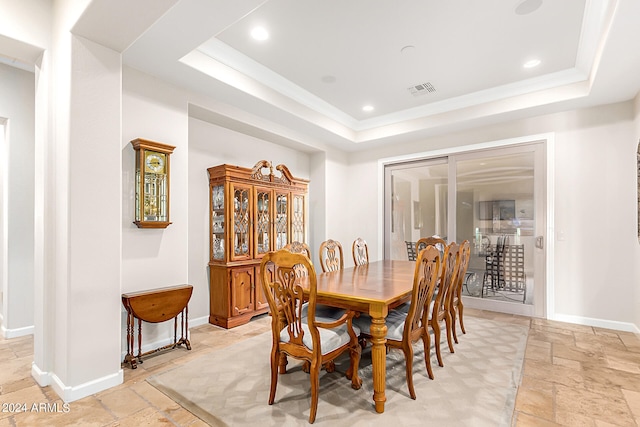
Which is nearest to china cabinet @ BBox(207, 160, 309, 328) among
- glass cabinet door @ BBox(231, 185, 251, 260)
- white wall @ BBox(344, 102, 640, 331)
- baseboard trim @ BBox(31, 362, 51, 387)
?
glass cabinet door @ BBox(231, 185, 251, 260)

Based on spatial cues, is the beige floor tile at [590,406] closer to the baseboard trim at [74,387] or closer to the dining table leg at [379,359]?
the dining table leg at [379,359]

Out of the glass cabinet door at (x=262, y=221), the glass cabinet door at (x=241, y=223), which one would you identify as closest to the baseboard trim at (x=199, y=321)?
the glass cabinet door at (x=241, y=223)

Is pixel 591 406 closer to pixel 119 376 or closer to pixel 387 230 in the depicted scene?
pixel 119 376

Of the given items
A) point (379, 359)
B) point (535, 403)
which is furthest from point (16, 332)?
point (535, 403)

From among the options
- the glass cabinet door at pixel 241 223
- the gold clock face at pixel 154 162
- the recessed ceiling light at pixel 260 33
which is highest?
the recessed ceiling light at pixel 260 33

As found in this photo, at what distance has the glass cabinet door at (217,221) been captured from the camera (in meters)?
3.90

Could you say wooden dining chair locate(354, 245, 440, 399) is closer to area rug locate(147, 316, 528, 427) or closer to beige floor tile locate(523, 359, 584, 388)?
area rug locate(147, 316, 528, 427)

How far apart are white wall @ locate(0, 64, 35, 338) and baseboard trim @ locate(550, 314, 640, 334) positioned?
20.3 ft

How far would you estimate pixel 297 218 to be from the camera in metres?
4.89

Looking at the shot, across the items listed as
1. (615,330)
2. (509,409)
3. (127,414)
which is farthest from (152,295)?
(615,330)

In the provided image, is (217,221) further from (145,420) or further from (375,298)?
(375,298)

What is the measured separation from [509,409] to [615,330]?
2639mm

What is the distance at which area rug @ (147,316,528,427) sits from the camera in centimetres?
198

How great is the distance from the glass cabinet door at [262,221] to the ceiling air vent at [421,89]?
7.45 feet
